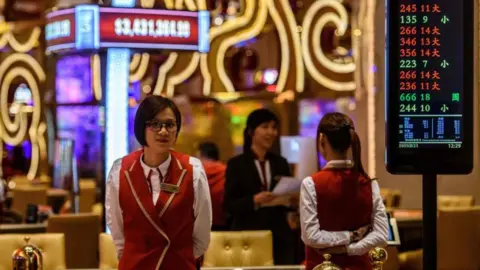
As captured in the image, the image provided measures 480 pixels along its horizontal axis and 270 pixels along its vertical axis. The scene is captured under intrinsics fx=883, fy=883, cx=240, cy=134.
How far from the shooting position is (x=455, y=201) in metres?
7.09

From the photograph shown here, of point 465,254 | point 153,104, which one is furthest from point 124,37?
point 465,254

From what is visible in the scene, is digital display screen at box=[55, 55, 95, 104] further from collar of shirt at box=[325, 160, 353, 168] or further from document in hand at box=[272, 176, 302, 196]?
collar of shirt at box=[325, 160, 353, 168]

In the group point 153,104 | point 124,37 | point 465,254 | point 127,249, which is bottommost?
point 465,254

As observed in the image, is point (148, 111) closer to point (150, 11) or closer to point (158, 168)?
point (158, 168)

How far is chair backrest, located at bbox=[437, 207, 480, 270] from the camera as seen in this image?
19.3 ft

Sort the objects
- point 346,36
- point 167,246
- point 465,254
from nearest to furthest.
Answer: point 167,246
point 465,254
point 346,36

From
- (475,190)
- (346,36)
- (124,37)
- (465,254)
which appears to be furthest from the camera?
(346,36)

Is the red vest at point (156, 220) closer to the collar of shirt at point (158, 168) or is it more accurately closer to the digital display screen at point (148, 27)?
the collar of shirt at point (158, 168)

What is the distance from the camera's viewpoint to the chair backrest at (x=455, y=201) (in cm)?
701

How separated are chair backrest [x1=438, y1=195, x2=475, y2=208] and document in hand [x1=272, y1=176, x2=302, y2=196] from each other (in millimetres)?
2822

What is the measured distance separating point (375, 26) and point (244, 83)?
486 cm

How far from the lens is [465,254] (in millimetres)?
5895

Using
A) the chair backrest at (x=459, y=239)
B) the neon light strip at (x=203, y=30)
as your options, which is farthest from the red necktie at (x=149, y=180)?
the chair backrest at (x=459, y=239)

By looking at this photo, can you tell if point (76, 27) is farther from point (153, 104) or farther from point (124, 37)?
point (153, 104)
